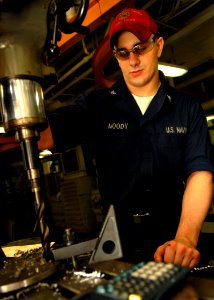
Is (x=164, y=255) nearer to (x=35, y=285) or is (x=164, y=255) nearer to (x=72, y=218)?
(x=35, y=285)

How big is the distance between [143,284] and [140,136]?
3.74 feet

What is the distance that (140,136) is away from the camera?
1.61m

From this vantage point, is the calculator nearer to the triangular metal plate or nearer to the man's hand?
the triangular metal plate

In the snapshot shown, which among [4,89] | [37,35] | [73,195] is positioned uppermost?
[37,35]

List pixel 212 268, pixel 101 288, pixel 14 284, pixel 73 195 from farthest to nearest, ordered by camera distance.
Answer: pixel 73 195 < pixel 212 268 < pixel 14 284 < pixel 101 288

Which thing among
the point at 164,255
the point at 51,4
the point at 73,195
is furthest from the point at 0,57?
the point at 73,195

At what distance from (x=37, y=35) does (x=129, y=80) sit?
88 centimetres

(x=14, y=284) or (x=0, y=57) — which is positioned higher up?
(x=0, y=57)

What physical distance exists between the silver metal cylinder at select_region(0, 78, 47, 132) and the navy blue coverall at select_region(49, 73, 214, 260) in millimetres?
614

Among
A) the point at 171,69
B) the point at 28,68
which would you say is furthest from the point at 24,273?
the point at 171,69

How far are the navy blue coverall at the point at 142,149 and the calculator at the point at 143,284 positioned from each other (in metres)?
0.87

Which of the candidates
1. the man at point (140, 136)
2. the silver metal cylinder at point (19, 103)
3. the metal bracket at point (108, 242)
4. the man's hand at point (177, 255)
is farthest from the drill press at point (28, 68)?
the man at point (140, 136)

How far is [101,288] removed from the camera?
51 cm

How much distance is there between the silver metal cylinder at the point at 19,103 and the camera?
800mm
